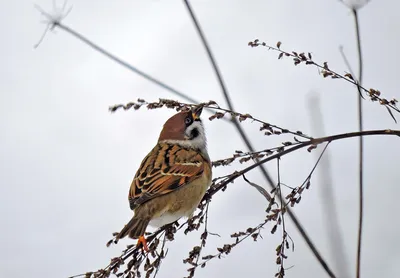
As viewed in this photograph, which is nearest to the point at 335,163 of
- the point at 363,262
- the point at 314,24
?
the point at 363,262

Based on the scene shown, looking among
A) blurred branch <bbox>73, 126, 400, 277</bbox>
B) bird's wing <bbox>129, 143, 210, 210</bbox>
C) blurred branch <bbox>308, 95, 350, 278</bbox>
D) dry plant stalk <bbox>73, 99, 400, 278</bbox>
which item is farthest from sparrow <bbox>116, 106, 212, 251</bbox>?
blurred branch <bbox>308, 95, 350, 278</bbox>

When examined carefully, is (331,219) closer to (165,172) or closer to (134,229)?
(134,229)

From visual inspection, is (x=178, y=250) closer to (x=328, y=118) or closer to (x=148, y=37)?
(x=328, y=118)

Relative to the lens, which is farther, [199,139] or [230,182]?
[199,139]

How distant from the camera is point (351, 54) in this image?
192 inches

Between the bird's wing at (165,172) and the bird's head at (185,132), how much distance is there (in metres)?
0.05

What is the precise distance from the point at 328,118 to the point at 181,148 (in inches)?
56.5

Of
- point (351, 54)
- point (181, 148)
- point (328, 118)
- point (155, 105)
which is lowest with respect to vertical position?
point (155, 105)

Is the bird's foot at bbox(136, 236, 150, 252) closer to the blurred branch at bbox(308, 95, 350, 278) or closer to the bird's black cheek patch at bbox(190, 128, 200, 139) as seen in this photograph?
the blurred branch at bbox(308, 95, 350, 278)

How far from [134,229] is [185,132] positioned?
3.01 ft

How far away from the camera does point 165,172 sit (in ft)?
10.7

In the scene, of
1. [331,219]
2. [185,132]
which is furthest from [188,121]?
[331,219]

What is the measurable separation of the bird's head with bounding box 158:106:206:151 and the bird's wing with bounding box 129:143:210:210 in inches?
2.1

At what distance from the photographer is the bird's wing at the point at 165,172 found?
3.12m
